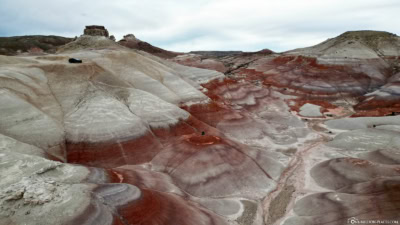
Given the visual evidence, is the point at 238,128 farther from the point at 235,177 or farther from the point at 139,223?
the point at 139,223

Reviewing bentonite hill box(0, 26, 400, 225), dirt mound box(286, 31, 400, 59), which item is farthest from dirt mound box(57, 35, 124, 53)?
dirt mound box(286, 31, 400, 59)

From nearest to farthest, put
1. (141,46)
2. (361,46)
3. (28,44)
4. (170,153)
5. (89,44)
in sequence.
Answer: (170,153) < (89,44) < (361,46) < (28,44) < (141,46)

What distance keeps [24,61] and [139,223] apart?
35144mm

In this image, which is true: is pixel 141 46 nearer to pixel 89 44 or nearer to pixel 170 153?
pixel 89 44

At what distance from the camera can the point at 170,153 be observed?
26.3 metres

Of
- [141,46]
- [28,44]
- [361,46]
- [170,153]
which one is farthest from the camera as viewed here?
[141,46]

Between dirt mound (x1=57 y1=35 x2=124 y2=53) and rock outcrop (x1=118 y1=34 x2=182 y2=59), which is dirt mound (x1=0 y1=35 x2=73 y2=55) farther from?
dirt mound (x1=57 y1=35 x2=124 y2=53)

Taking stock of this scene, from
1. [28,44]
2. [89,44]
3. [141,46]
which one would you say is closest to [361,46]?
[89,44]

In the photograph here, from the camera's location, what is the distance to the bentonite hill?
14.6 meters

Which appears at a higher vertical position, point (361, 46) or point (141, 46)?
point (141, 46)

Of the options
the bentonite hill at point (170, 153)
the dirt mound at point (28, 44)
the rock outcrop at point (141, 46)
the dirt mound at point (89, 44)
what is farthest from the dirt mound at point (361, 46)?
the dirt mound at point (28, 44)

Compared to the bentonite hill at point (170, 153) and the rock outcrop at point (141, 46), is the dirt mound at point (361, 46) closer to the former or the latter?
the bentonite hill at point (170, 153)

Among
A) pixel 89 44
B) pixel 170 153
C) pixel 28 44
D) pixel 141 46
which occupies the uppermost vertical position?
pixel 28 44

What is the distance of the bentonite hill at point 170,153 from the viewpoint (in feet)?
48.0
